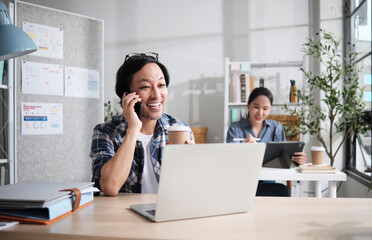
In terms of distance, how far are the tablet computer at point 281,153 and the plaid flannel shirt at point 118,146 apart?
108 centimetres

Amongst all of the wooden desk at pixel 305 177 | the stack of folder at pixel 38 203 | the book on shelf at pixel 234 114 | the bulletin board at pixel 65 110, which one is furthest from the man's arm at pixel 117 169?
the book on shelf at pixel 234 114

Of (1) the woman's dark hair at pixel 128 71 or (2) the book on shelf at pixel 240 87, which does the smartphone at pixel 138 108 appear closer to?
(1) the woman's dark hair at pixel 128 71

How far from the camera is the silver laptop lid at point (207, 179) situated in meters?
0.87

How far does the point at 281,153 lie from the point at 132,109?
1.40 m

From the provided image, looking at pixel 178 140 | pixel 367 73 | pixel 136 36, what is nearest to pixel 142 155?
pixel 178 140

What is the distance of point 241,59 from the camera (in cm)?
427

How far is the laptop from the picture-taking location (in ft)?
2.87

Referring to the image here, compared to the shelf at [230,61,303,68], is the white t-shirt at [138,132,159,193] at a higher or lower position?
lower

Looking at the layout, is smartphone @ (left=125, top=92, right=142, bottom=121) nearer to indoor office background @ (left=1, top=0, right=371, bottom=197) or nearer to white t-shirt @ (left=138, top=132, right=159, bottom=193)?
white t-shirt @ (left=138, top=132, right=159, bottom=193)

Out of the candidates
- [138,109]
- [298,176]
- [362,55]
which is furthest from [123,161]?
[362,55]

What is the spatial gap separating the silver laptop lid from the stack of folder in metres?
0.27

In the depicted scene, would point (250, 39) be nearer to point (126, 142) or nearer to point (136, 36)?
point (136, 36)

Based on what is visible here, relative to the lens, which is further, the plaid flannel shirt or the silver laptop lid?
the plaid flannel shirt

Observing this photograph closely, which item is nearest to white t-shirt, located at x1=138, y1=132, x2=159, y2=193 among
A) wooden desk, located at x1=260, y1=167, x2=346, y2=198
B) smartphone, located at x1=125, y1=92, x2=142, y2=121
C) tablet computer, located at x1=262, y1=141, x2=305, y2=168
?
smartphone, located at x1=125, y1=92, x2=142, y2=121
